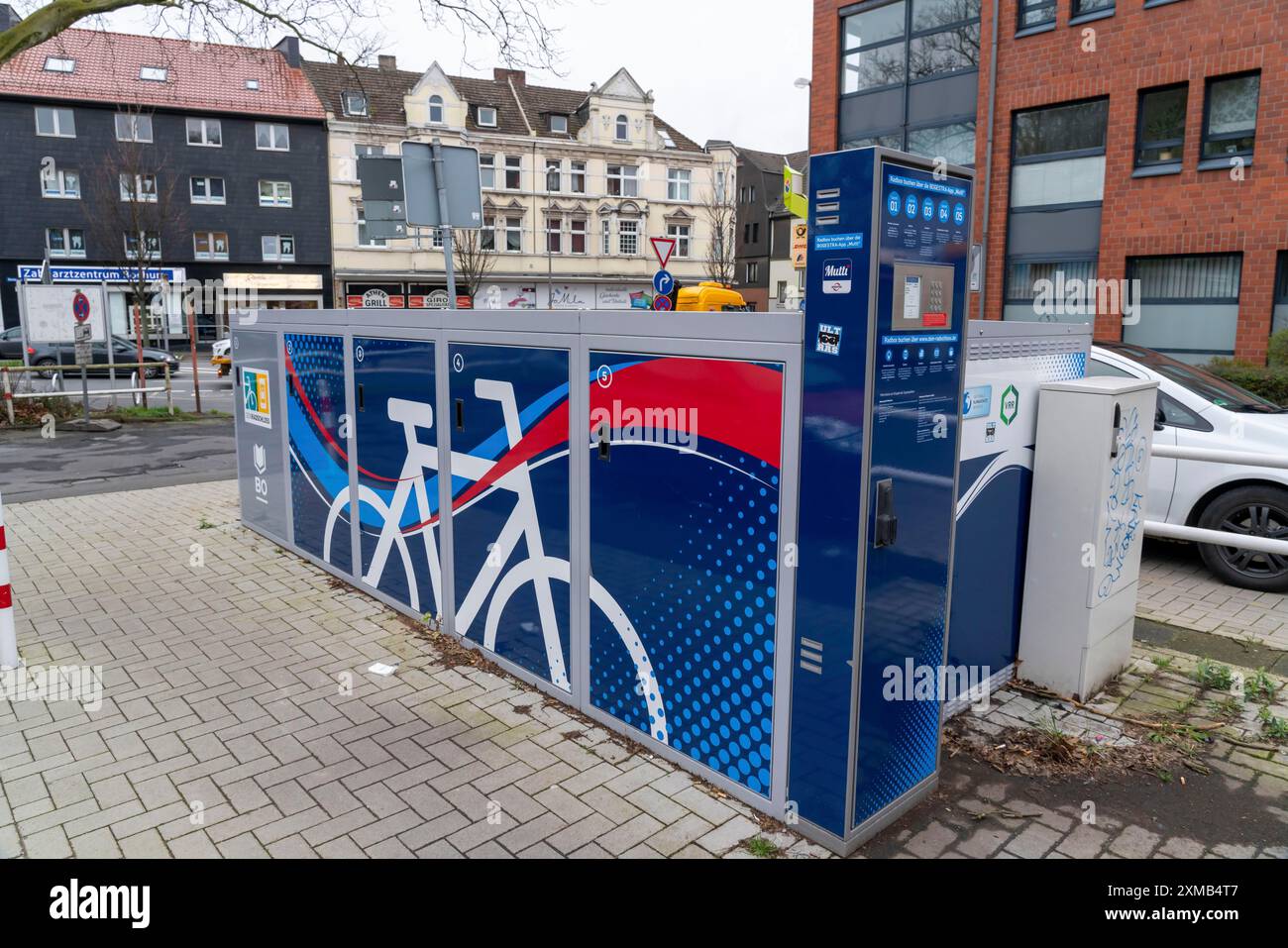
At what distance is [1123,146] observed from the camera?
1712cm

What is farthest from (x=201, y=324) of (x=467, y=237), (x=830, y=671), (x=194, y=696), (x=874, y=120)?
(x=830, y=671)

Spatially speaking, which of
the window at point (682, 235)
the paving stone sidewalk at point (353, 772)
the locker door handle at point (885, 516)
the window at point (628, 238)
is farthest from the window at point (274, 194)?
the locker door handle at point (885, 516)

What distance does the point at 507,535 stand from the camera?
5.05 metres

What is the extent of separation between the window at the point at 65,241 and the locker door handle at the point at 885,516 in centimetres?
4479

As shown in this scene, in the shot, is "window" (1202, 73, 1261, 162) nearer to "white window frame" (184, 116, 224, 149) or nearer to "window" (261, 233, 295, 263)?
"window" (261, 233, 295, 263)

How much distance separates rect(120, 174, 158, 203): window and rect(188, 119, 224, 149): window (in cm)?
319

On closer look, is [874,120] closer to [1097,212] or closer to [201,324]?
[1097,212]

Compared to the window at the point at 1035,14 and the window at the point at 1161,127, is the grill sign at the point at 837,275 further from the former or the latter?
the window at the point at 1035,14

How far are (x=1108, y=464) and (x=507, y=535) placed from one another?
120 inches

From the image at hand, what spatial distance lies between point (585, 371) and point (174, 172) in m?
43.0

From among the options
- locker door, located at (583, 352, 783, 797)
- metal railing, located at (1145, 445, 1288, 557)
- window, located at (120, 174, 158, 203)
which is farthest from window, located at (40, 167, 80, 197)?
metal railing, located at (1145, 445, 1288, 557)

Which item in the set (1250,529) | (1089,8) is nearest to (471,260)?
(1089,8)

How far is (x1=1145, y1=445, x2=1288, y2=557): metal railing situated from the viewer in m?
5.15

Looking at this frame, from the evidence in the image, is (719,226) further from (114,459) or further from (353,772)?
(353,772)
